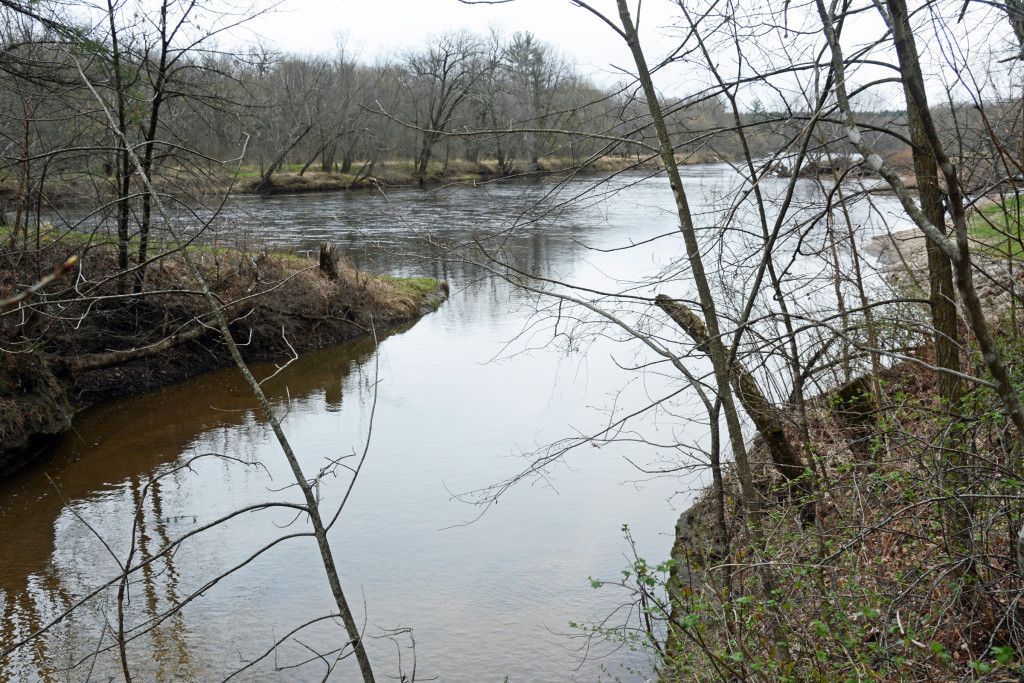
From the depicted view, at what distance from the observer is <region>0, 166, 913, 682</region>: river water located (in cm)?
648

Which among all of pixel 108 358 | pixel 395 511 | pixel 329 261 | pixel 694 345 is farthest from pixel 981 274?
pixel 329 261

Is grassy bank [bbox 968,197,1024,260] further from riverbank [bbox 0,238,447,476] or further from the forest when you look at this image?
riverbank [bbox 0,238,447,476]

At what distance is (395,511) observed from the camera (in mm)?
9234

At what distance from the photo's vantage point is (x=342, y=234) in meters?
26.5

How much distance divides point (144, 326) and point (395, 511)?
24.2 ft

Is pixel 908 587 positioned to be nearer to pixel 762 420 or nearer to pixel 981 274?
pixel 981 274

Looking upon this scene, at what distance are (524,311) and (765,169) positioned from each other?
12.1 metres

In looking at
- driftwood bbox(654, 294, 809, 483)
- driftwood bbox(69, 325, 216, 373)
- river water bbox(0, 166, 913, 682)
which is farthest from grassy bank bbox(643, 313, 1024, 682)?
driftwood bbox(69, 325, 216, 373)

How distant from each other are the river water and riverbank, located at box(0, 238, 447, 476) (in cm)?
47

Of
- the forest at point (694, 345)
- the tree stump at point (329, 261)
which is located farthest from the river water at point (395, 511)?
the tree stump at point (329, 261)

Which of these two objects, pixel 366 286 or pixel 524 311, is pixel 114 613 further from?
pixel 366 286

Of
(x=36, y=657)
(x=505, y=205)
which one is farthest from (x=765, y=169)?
(x=36, y=657)

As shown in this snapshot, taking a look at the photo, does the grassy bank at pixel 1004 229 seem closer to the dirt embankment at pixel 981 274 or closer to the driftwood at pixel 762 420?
the dirt embankment at pixel 981 274

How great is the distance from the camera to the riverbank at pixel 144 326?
407 inches
